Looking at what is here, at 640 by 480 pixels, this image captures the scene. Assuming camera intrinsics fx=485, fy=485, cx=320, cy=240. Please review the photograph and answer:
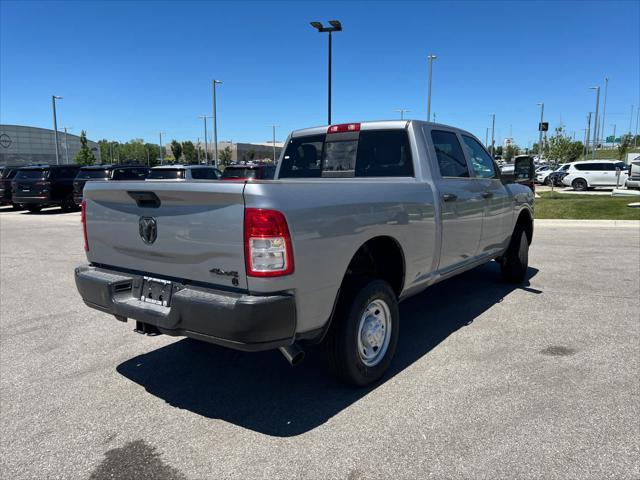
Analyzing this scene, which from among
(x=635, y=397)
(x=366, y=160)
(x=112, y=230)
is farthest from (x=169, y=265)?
(x=635, y=397)

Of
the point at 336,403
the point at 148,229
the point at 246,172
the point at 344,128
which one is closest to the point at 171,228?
the point at 148,229

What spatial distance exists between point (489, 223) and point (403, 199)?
2.10 m

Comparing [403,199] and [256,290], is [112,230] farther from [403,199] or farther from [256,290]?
[403,199]

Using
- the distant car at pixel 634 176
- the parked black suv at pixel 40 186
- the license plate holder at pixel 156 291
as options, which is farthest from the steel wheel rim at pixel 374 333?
the distant car at pixel 634 176

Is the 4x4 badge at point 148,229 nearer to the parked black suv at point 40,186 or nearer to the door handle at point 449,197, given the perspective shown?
the door handle at point 449,197

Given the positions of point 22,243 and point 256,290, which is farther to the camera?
point 22,243

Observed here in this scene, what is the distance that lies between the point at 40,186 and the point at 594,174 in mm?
28181

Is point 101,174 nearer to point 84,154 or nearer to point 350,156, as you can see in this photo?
point 350,156

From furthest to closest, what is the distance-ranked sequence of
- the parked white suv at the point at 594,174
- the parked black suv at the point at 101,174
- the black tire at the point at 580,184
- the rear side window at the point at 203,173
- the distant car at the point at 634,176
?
the black tire at the point at 580,184, the parked white suv at the point at 594,174, the distant car at the point at 634,176, the parked black suv at the point at 101,174, the rear side window at the point at 203,173

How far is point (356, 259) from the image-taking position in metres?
3.71

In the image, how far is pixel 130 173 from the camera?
1866 cm

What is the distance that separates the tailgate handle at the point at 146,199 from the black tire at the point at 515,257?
497cm

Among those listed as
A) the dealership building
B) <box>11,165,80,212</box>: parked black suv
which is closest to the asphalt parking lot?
<box>11,165,80,212</box>: parked black suv

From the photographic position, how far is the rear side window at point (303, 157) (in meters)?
5.20
